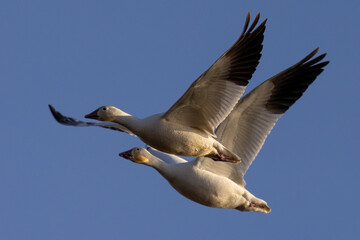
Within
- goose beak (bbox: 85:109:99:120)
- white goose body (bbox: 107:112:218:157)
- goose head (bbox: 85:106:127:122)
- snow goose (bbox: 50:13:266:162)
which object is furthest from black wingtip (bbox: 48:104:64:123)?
white goose body (bbox: 107:112:218:157)

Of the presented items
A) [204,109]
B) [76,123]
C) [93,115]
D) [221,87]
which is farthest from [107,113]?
[221,87]

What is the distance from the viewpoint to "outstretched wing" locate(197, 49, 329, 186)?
37.8 ft

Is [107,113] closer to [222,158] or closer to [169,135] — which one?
[169,135]

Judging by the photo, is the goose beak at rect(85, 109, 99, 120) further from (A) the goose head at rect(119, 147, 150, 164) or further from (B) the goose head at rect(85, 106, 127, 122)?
(A) the goose head at rect(119, 147, 150, 164)

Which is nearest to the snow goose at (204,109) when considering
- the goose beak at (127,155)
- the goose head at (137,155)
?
the goose head at (137,155)

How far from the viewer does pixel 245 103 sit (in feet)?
37.8

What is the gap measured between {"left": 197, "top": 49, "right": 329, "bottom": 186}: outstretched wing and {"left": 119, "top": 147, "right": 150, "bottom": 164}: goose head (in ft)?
3.55

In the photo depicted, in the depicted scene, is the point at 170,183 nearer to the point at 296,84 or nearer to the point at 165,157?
the point at 165,157

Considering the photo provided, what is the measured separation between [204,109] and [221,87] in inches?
15.1

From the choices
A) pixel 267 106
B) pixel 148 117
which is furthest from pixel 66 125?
pixel 267 106

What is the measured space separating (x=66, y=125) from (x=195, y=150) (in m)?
2.57

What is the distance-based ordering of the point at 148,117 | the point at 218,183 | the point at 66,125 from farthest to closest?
the point at 66,125 → the point at 218,183 → the point at 148,117

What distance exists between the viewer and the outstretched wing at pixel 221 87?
390 inches

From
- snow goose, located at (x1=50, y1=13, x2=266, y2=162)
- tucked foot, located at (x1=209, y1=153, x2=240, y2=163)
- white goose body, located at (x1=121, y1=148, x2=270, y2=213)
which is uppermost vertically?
snow goose, located at (x1=50, y1=13, x2=266, y2=162)
